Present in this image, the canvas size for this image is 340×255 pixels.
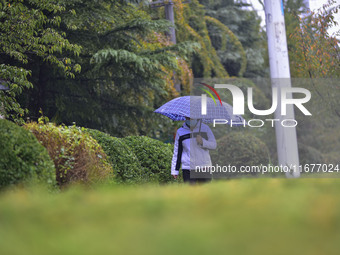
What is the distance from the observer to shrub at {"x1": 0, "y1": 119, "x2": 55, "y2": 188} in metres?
6.11

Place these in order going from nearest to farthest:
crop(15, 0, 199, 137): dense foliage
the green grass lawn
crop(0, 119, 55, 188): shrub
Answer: the green grass lawn → crop(0, 119, 55, 188): shrub → crop(15, 0, 199, 137): dense foliage

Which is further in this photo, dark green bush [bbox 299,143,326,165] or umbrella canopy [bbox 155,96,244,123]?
dark green bush [bbox 299,143,326,165]

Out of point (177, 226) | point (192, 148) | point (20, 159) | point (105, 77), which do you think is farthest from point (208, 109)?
point (177, 226)

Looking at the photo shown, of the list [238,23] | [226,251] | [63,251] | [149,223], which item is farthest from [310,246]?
[238,23]

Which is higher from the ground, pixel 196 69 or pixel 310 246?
pixel 196 69

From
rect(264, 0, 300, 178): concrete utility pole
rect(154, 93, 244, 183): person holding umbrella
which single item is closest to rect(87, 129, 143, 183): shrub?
rect(154, 93, 244, 183): person holding umbrella

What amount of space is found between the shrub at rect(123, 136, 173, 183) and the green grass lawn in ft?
27.5

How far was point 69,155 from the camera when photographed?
8.41 metres

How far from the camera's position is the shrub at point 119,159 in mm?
10555

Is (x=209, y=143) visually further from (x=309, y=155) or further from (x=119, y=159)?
(x=309, y=155)

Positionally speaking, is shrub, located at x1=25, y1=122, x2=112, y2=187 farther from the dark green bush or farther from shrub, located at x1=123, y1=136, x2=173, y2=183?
the dark green bush

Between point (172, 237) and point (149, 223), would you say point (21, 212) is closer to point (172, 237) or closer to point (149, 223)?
point (149, 223)

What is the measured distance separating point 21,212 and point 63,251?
Answer: 924 millimetres

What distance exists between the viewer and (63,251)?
9.10 ft
